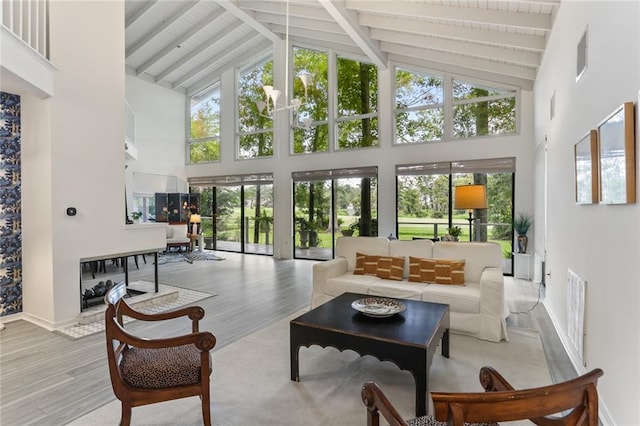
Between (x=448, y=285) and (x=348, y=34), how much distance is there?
455 cm

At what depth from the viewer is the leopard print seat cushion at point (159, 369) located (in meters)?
1.83

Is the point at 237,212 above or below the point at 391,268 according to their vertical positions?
above

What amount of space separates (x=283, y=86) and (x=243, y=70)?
5.45 feet

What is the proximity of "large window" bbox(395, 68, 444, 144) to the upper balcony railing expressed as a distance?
19.5 feet

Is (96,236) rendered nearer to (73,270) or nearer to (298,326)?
(73,270)

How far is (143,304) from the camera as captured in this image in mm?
4418

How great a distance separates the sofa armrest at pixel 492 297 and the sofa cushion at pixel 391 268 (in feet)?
3.20

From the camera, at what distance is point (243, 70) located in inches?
380

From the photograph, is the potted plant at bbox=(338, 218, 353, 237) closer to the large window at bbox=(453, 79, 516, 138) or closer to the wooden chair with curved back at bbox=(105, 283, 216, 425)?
the large window at bbox=(453, 79, 516, 138)

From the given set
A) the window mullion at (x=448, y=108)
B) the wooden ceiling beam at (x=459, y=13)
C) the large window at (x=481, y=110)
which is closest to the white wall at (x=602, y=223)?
the wooden ceiling beam at (x=459, y=13)

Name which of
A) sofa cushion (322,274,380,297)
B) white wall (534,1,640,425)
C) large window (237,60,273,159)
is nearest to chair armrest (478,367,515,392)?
white wall (534,1,640,425)

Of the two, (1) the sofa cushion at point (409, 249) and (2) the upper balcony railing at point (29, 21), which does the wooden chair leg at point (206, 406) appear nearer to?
(1) the sofa cushion at point (409, 249)

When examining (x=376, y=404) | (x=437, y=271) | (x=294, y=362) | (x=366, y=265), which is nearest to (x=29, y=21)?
(x=294, y=362)

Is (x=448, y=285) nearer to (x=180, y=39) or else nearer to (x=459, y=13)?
(x=459, y=13)
